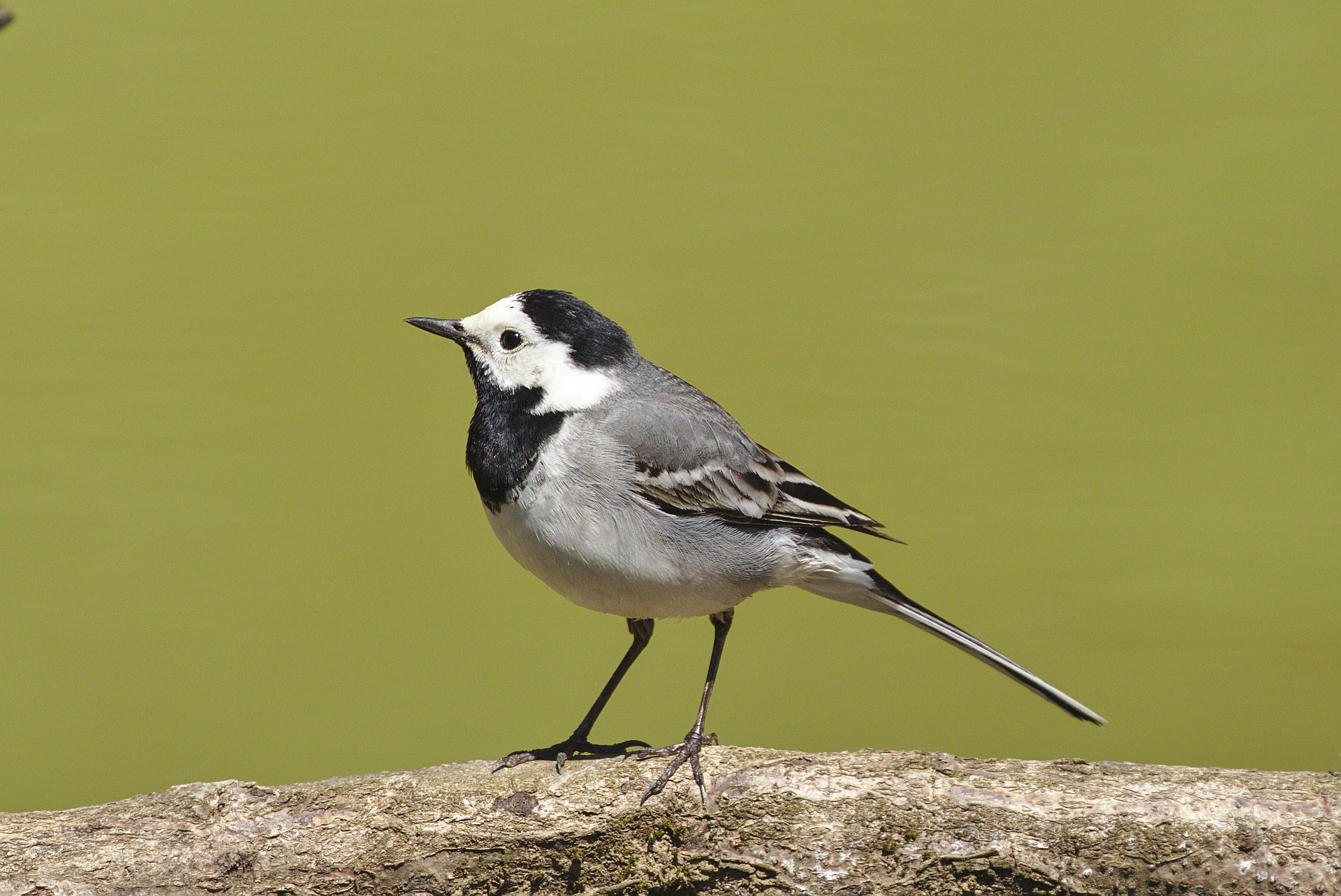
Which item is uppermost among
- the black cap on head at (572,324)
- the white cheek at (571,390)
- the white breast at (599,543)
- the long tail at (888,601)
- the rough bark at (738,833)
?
the black cap on head at (572,324)

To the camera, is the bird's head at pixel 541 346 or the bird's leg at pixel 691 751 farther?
the bird's head at pixel 541 346

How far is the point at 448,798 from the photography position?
8.37 feet

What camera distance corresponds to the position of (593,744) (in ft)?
9.79

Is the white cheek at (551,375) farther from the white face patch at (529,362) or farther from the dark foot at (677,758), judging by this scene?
the dark foot at (677,758)

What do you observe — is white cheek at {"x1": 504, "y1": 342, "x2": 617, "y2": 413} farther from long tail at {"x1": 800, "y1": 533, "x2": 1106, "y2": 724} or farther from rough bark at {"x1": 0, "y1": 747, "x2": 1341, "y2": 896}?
rough bark at {"x1": 0, "y1": 747, "x2": 1341, "y2": 896}

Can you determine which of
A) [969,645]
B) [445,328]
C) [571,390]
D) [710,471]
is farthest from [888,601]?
[445,328]

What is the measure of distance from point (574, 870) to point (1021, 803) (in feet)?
3.18

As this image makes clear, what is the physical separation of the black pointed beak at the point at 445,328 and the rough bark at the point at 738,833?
41.0 inches

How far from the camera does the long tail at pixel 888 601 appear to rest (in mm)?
2842

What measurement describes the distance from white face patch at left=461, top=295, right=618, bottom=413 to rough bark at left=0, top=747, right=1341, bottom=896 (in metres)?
0.88

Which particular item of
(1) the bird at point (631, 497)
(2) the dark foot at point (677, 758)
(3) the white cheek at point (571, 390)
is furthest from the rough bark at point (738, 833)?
(3) the white cheek at point (571, 390)

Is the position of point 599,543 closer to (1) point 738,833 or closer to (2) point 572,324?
(2) point 572,324

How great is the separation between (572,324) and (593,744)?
3.62ft

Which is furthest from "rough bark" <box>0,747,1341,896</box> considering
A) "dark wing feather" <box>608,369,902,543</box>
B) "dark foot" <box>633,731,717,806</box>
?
"dark wing feather" <box>608,369,902,543</box>
